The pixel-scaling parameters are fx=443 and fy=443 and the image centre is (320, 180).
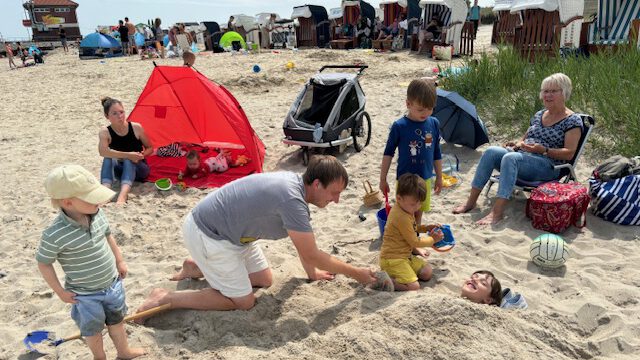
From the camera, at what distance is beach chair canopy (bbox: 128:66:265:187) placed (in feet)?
18.4

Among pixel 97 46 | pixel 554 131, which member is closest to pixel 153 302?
pixel 554 131

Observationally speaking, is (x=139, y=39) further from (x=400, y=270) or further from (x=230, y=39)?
(x=400, y=270)

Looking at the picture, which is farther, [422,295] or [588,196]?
[588,196]

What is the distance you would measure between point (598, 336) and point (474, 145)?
11.6ft

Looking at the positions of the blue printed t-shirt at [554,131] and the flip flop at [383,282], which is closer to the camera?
the flip flop at [383,282]

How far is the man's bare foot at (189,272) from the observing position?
323cm

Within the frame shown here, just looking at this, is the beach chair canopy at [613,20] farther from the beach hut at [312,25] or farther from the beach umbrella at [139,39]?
the beach umbrella at [139,39]

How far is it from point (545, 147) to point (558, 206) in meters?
0.63

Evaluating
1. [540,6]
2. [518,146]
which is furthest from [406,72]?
[518,146]

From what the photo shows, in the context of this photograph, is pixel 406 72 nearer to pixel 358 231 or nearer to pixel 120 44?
pixel 358 231

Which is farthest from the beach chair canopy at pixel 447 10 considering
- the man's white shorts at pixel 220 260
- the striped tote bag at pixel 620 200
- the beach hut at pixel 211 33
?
the man's white shorts at pixel 220 260

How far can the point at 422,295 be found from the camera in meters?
2.70

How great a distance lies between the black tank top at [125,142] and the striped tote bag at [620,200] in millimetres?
4849

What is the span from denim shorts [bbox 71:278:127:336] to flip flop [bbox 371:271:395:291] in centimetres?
155
